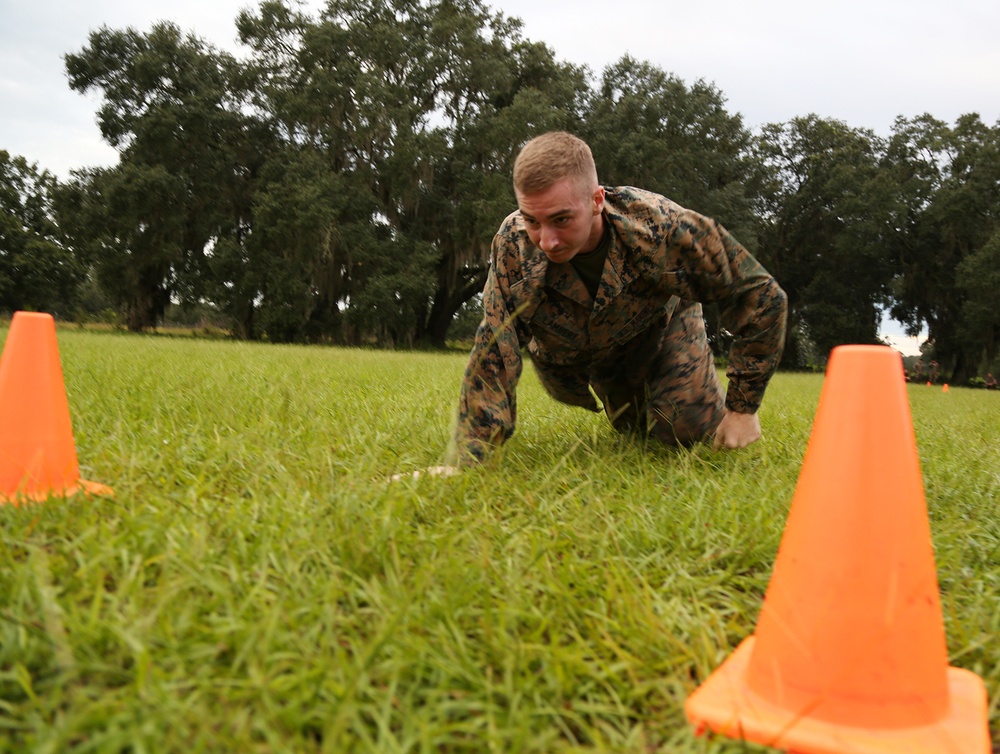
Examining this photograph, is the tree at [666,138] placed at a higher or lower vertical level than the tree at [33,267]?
higher

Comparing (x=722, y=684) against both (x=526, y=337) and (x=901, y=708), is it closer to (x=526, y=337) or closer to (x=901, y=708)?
(x=901, y=708)

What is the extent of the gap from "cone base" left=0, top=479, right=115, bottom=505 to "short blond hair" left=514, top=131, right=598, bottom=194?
1.67 metres

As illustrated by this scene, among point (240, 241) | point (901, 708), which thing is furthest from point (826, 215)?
point (901, 708)

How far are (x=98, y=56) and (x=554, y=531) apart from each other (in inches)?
1250

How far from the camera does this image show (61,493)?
2.09m

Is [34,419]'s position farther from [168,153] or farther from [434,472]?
[168,153]

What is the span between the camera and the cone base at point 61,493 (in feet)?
6.48

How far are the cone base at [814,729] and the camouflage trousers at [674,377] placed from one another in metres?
2.18

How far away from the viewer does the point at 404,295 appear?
2598 cm

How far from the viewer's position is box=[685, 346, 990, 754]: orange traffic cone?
48.5 inches

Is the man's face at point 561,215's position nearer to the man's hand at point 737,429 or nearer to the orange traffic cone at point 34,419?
the man's hand at point 737,429

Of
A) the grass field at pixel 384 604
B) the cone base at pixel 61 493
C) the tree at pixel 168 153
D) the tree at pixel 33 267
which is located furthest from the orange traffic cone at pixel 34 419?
the tree at pixel 33 267

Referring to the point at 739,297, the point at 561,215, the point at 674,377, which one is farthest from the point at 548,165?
the point at 674,377

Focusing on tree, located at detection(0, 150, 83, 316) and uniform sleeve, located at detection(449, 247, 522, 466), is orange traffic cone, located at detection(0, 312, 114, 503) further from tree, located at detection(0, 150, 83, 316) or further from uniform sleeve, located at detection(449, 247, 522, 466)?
tree, located at detection(0, 150, 83, 316)
